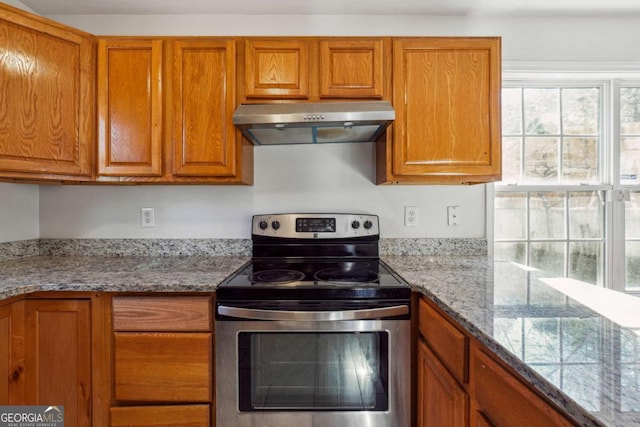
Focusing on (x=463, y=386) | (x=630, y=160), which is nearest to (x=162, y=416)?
(x=463, y=386)

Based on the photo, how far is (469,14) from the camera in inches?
79.5

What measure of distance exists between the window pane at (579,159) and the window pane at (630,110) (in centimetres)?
19

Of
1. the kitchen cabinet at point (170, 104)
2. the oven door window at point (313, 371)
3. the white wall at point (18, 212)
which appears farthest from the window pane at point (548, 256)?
the white wall at point (18, 212)

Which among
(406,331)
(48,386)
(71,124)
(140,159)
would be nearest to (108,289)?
(48,386)

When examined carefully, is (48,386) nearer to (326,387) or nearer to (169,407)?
(169,407)

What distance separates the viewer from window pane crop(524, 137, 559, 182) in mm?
2084

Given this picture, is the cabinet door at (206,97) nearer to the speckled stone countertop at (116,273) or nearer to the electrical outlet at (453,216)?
the speckled stone countertop at (116,273)

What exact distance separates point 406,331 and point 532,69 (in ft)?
5.82

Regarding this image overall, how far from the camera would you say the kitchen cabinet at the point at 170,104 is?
1.69 m

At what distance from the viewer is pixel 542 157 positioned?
2.09 metres

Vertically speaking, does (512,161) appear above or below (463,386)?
above

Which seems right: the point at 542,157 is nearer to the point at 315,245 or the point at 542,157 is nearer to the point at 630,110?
the point at 630,110

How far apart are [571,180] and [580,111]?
0.44 m

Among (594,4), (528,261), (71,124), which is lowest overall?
(528,261)
